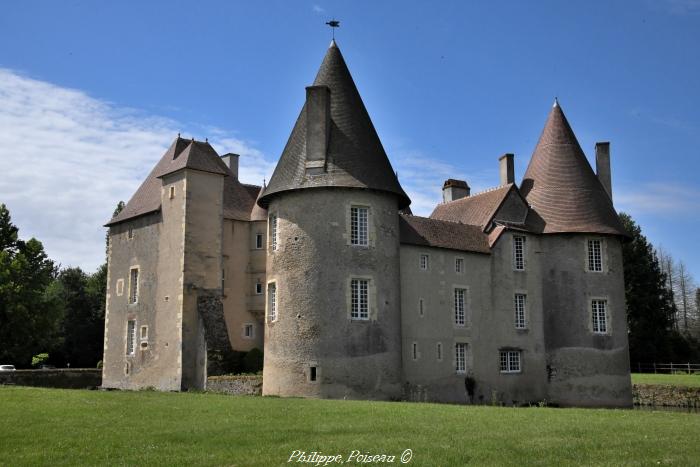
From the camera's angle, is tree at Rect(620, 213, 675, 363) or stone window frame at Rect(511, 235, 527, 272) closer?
stone window frame at Rect(511, 235, 527, 272)

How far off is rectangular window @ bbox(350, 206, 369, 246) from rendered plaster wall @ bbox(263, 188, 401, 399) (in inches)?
7.0

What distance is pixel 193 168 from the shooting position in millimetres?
33219

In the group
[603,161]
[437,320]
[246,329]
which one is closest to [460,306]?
[437,320]

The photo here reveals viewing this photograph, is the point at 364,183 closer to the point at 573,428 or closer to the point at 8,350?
the point at 573,428

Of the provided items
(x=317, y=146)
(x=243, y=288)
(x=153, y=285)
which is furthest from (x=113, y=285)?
(x=317, y=146)

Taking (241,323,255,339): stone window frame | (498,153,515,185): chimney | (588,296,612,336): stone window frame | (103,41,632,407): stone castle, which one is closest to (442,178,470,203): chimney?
(103,41,632,407): stone castle

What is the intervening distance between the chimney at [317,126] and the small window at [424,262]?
5.62 metres

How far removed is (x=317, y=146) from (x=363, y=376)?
26.4 feet

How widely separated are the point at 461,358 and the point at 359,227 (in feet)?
24.0

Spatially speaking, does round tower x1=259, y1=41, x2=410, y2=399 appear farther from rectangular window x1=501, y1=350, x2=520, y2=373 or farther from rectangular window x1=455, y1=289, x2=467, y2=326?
rectangular window x1=501, y1=350, x2=520, y2=373

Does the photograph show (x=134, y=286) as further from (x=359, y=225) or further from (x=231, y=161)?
(x=359, y=225)

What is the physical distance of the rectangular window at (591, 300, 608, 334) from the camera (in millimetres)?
33062

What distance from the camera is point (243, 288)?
1363 inches

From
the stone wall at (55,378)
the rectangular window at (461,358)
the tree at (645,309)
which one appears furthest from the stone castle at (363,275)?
the tree at (645,309)
